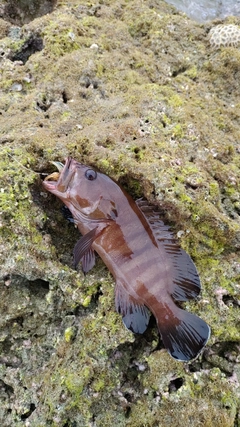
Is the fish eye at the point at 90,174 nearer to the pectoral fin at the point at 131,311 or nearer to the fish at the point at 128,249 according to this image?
the fish at the point at 128,249

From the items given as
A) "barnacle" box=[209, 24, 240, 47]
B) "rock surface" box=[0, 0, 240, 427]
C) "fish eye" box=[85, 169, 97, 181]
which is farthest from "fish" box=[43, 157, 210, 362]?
"barnacle" box=[209, 24, 240, 47]

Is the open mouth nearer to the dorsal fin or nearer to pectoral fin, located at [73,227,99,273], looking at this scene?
pectoral fin, located at [73,227,99,273]

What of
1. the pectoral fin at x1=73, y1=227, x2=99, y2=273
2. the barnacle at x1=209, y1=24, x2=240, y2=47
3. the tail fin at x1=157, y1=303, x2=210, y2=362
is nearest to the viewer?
the tail fin at x1=157, y1=303, x2=210, y2=362

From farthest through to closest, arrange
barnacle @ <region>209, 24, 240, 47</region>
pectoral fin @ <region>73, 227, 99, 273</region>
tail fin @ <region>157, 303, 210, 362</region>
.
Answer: barnacle @ <region>209, 24, 240, 47</region> → pectoral fin @ <region>73, 227, 99, 273</region> → tail fin @ <region>157, 303, 210, 362</region>

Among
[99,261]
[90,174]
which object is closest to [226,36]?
[90,174]

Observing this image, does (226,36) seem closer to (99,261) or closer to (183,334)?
(99,261)

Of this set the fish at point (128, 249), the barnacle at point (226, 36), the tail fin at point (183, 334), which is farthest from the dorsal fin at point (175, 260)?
the barnacle at point (226, 36)
